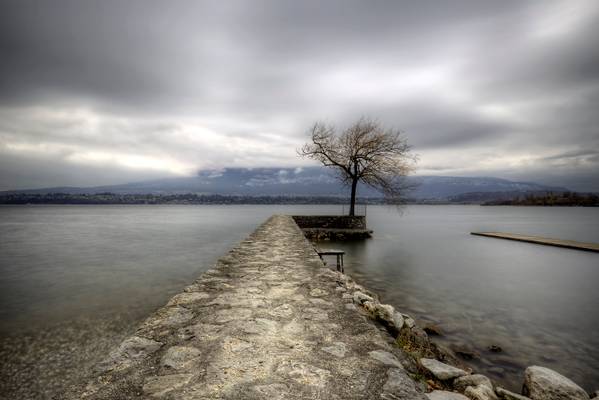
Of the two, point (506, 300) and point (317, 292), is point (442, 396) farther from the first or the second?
point (506, 300)

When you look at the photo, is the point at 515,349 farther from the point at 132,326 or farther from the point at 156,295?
the point at 156,295

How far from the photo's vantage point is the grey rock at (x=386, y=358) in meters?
2.75

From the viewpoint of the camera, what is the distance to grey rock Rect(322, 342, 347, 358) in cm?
288

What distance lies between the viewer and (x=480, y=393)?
10.4 feet

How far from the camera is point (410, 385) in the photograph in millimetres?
2432

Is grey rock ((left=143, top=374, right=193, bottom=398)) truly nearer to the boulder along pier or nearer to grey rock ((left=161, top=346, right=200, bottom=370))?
the boulder along pier

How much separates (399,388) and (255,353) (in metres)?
1.37

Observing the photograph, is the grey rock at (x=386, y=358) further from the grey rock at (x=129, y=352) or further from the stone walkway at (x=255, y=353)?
the grey rock at (x=129, y=352)

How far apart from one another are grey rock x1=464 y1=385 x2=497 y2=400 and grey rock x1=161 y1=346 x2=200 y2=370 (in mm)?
3023

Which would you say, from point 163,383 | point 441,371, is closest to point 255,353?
point 163,383

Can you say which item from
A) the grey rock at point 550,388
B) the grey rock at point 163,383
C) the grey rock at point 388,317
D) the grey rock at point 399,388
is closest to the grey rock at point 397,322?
the grey rock at point 388,317

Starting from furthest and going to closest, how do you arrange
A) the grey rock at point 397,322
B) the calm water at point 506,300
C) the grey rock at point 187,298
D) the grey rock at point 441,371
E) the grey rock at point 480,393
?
the calm water at point 506,300, the grey rock at point 397,322, the grey rock at point 187,298, the grey rock at point 441,371, the grey rock at point 480,393

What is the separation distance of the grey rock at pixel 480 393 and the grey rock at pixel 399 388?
1264 mm

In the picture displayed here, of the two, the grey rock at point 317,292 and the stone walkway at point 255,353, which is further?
the grey rock at point 317,292
